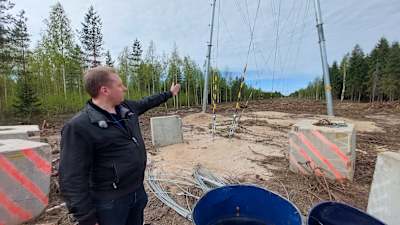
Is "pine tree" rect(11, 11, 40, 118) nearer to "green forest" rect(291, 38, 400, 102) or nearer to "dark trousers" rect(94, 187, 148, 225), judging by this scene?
"dark trousers" rect(94, 187, 148, 225)

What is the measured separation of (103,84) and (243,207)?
1163 millimetres

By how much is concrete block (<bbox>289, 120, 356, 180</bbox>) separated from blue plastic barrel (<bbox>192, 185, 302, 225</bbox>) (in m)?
2.54

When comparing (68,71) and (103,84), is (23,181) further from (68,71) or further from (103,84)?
(68,71)

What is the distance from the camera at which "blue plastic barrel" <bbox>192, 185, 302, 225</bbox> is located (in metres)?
1.48

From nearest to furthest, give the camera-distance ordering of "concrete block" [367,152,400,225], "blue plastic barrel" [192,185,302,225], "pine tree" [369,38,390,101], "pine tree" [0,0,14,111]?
"blue plastic barrel" [192,185,302,225], "concrete block" [367,152,400,225], "pine tree" [0,0,14,111], "pine tree" [369,38,390,101]

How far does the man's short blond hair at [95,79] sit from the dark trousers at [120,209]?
0.68 meters

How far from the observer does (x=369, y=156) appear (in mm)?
5156

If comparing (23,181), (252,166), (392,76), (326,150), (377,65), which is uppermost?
(377,65)

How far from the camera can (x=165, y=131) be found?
6.60 meters

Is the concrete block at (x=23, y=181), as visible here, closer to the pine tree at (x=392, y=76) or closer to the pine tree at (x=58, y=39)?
the pine tree at (x=58, y=39)

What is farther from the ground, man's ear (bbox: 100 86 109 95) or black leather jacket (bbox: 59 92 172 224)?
man's ear (bbox: 100 86 109 95)

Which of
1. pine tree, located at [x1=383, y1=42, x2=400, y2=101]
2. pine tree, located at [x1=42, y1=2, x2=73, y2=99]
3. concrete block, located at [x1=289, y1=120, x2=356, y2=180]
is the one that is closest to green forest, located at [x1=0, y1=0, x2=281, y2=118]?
pine tree, located at [x1=42, y1=2, x2=73, y2=99]

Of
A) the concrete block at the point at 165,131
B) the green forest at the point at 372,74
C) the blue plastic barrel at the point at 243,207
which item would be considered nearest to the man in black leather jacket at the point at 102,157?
the blue plastic barrel at the point at 243,207

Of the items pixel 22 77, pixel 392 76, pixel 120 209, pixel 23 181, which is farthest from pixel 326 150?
pixel 392 76
